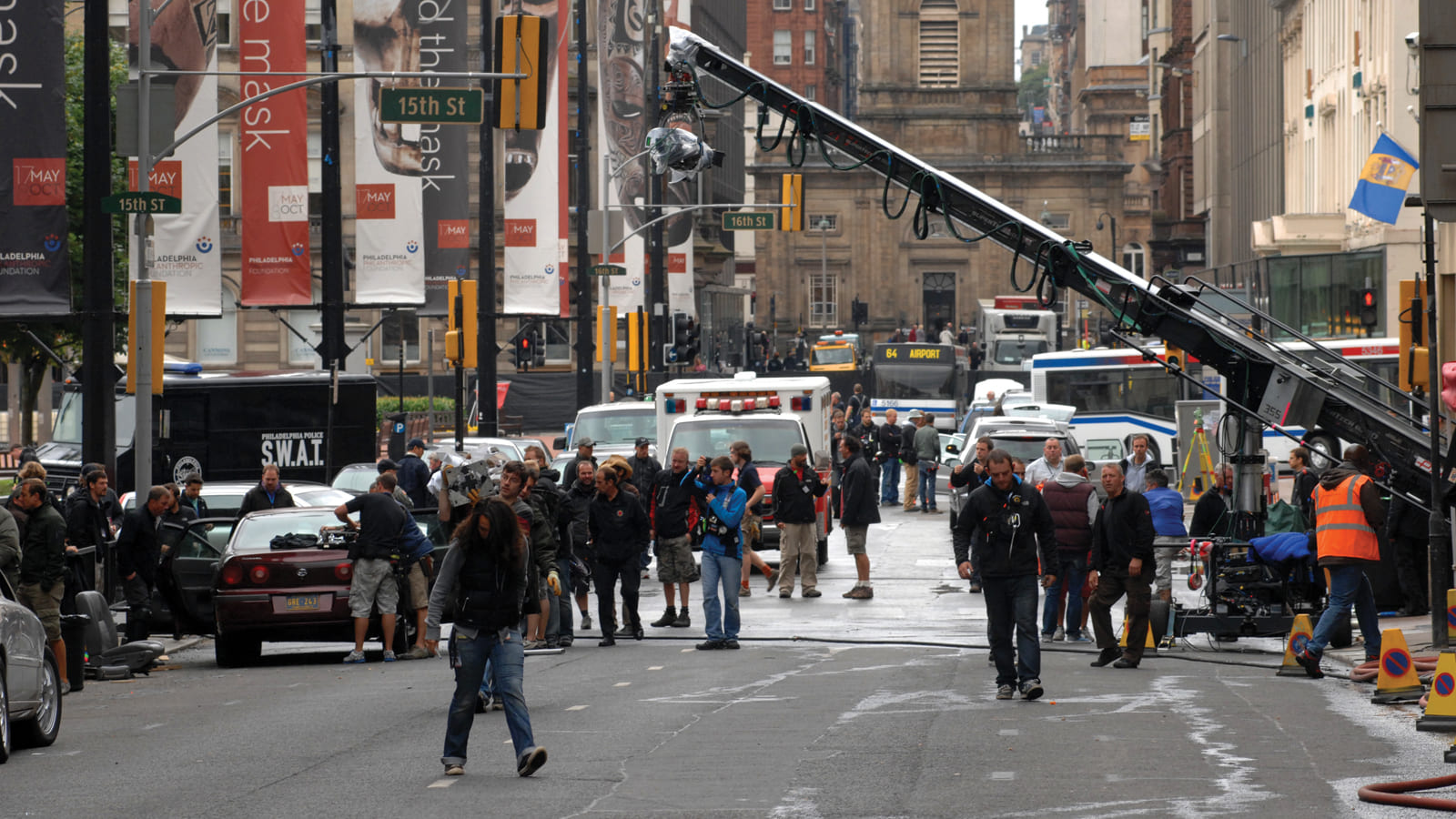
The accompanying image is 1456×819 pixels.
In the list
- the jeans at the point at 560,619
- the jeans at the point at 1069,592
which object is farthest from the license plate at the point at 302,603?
the jeans at the point at 1069,592

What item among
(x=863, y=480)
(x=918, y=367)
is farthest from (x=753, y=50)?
(x=863, y=480)

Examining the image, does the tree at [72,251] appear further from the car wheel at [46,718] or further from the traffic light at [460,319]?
the car wheel at [46,718]

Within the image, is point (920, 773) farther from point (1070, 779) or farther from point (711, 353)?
point (711, 353)

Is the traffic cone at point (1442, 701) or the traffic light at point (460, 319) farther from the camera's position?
the traffic light at point (460, 319)

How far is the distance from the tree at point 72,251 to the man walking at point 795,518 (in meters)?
24.0

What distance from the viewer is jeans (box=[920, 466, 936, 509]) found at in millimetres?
38875

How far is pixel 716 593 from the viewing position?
18141mm

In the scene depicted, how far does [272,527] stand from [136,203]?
4545mm

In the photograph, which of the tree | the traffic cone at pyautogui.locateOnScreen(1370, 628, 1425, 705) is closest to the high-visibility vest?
the traffic cone at pyautogui.locateOnScreen(1370, 628, 1425, 705)

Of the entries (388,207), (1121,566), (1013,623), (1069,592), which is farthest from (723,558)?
(388,207)

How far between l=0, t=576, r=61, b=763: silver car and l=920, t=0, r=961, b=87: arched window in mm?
108928

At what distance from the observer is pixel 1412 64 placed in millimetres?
41688

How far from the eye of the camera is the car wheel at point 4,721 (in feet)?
38.9

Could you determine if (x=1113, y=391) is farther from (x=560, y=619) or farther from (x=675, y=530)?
(x=560, y=619)
